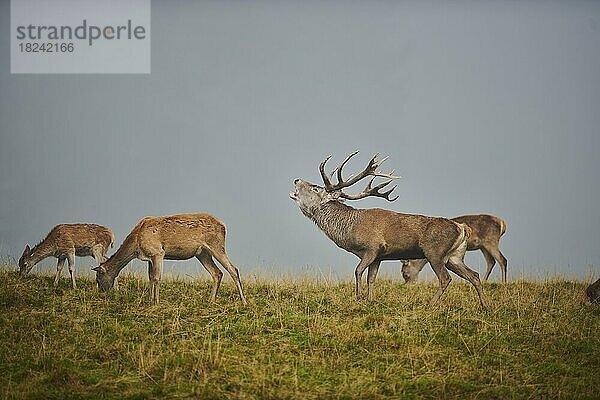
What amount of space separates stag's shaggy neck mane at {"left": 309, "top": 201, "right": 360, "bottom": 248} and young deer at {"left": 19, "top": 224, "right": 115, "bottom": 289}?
4.22 metres

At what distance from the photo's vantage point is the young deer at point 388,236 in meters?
14.2

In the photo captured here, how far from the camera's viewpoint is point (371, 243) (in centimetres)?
1452

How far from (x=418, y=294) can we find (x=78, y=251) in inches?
262

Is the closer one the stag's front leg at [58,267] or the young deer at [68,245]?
the stag's front leg at [58,267]

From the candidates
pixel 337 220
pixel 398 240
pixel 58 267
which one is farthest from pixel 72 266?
pixel 398 240

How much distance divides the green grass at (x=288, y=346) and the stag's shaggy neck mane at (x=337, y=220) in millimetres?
1258

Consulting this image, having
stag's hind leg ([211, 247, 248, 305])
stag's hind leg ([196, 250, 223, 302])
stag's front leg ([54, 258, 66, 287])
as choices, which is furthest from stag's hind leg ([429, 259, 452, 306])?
stag's front leg ([54, 258, 66, 287])

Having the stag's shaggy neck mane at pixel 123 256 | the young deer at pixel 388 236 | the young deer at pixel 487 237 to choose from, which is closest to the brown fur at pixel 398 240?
the young deer at pixel 388 236

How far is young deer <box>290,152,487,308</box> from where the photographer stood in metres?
14.2

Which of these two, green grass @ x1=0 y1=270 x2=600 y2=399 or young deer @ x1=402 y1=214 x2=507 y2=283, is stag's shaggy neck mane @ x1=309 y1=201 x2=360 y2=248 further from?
young deer @ x1=402 y1=214 x2=507 y2=283

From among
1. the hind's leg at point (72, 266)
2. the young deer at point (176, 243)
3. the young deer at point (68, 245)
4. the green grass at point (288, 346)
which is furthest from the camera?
the young deer at point (68, 245)

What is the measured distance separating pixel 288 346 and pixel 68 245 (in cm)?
651

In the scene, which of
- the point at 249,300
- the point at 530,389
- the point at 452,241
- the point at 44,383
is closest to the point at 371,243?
the point at 452,241

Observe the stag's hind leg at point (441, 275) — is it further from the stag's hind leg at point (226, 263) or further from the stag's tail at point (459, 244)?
the stag's hind leg at point (226, 263)
